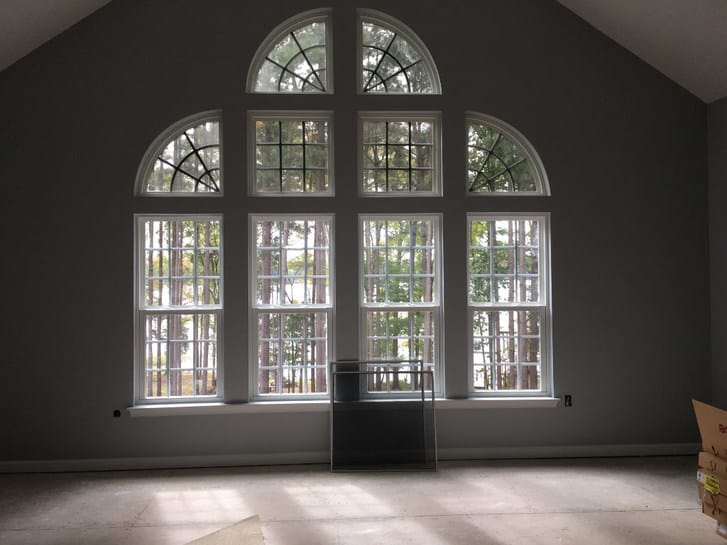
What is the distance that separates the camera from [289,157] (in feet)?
18.7

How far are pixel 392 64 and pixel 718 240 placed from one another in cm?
316

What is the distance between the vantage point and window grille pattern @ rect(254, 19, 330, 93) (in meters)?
5.67

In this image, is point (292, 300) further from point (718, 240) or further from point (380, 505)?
point (718, 240)

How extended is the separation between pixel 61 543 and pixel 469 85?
4512mm

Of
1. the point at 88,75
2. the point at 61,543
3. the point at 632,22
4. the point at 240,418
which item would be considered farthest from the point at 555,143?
the point at 61,543

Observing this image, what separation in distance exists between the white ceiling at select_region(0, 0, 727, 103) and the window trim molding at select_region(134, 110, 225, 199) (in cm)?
112

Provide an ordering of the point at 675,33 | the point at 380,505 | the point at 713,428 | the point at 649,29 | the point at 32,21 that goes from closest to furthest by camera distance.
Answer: the point at 713,428 < the point at 380,505 < the point at 32,21 < the point at 675,33 < the point at 649,29

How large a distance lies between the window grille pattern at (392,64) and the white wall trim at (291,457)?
311 centimetres

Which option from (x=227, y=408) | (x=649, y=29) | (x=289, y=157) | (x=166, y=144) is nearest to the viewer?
(x=649, y=29)

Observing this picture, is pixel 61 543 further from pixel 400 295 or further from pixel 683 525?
pixel 683 525

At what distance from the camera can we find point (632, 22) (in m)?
5.31

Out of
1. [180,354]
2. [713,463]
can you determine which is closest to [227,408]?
[180,354]

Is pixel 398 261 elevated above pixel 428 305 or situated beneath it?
elevated above

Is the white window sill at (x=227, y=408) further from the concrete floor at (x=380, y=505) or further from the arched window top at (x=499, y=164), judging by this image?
the arched window top at (x=499, y=164)
